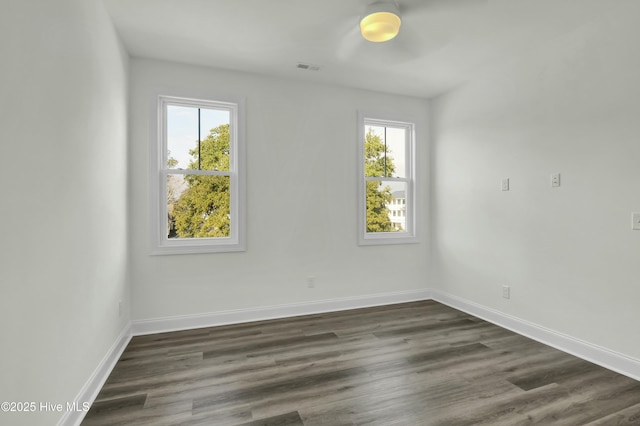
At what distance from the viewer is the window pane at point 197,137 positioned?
10.7 ft

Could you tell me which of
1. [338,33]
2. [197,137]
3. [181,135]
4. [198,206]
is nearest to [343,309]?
[198,206]

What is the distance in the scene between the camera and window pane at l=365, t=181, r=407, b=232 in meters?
4.04

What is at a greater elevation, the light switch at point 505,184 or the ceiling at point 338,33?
the ceiling at point 338,33

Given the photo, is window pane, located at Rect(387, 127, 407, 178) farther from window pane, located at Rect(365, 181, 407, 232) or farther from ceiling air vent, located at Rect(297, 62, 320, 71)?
ceiling air vent, located at Rect(297, 62, 320, 71)

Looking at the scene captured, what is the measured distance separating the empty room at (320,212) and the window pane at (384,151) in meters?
0.03

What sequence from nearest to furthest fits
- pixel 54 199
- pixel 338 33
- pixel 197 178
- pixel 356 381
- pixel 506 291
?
1. pixel 54 199
2. pixel 356 381
3. pixel 338 33
4. pixel 506 291
5. pixel 197 178

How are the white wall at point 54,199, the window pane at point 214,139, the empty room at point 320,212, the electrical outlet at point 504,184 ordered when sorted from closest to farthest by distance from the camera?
1. the white wall at point 54,199
2. the empty room at point 320,212
3. the electrical outlet at point 504,184
4. the window pane at point 214,139

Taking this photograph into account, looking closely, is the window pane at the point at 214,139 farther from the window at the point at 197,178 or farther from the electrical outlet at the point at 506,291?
the electrical outlet at the point at 506,291

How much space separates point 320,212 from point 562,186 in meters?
2.27

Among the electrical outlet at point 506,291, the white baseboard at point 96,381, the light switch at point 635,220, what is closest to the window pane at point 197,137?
the white baseboard at point 96,381

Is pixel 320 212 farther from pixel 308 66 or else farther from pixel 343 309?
pixel 308 66

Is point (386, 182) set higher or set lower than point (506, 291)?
higher

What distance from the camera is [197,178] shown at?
10.9 feet

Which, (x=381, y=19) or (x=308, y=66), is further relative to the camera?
(x=308, y=66)
